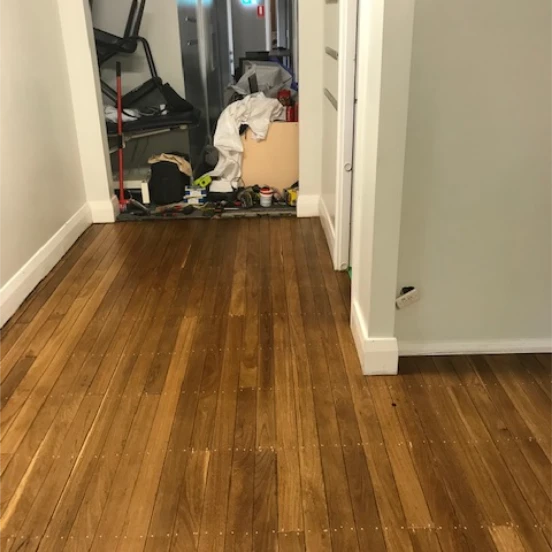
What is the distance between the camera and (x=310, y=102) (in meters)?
3.97

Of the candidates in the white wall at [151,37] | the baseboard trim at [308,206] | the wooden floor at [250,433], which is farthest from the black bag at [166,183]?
the wooden floor at [250,433]

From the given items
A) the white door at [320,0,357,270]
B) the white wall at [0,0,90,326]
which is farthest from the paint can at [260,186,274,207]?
the white wall at [0,0,90,326]

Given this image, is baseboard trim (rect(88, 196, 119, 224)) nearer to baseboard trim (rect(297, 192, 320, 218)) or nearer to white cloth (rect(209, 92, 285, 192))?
white cloth (rect(209, 92, 285, 192))

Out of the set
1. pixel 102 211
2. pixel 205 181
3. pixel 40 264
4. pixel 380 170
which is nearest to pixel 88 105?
pixel 102 211

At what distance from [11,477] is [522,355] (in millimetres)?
1948

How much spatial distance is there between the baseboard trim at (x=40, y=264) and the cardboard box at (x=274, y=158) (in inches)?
48.6

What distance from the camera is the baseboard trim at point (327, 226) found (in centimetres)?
346

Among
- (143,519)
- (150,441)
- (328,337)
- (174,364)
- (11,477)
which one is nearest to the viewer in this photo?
(143,519)

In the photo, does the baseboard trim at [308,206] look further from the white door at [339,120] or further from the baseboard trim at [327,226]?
the white door at [339,120]

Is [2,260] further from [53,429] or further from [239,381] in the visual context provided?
[239,381]

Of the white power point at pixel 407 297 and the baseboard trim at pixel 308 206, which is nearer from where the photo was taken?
the white power point at pixel 407 297

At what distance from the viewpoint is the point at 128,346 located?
8.51ft

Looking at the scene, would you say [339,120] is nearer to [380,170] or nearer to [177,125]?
[380,170]

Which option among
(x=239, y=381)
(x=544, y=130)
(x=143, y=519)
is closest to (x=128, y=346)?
(x=239, y=381)
